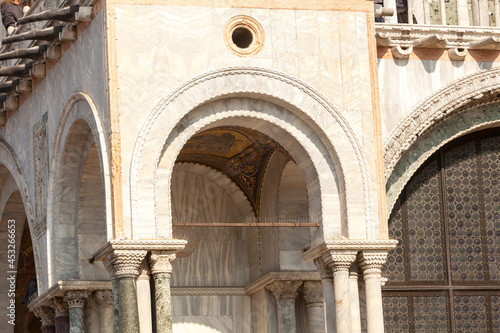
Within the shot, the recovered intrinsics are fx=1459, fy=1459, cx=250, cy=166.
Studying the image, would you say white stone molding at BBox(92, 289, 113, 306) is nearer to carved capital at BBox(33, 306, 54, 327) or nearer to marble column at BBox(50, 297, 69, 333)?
marble column at BBox(50, 297, 69, 333)

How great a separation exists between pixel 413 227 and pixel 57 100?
564 centimetres

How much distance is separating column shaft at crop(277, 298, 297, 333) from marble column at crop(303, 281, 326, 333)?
0.24 metres

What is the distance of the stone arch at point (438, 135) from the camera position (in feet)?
69.9

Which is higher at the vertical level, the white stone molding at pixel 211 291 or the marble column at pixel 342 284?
the white stone molding at pixel 211 291

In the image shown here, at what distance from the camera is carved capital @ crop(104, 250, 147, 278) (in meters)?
18.5

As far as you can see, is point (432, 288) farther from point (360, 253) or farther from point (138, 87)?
point (138, 87)

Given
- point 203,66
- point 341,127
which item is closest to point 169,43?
point 203,66

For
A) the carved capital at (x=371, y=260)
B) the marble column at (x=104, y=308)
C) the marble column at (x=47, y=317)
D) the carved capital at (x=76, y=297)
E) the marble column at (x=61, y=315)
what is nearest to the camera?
the carved capital at (x=371, y=260)

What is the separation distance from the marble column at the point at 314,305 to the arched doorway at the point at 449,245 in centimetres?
96

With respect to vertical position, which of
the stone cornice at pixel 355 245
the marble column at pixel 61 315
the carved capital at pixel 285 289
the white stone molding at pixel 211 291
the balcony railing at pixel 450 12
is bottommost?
the marble column at pixel 61 315

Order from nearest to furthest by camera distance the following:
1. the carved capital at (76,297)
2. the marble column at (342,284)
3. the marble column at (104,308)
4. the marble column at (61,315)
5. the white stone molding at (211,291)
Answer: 1. the marble column at (342,284)
2. the carved capital at (76,297)
3. the marble column at (104,308)
4. the marble column at (61,315)
5. the white stone molding at (211,291)

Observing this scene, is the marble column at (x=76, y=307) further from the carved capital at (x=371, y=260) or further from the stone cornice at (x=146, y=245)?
the carved capital at (x=371, y=260)

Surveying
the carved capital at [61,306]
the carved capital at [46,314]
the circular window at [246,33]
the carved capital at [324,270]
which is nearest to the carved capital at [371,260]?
the carved capital at [324,270]

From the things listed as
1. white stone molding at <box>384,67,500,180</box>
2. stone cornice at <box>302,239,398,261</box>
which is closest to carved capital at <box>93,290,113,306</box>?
stone cornice at <box>302,239,398,261</box>
